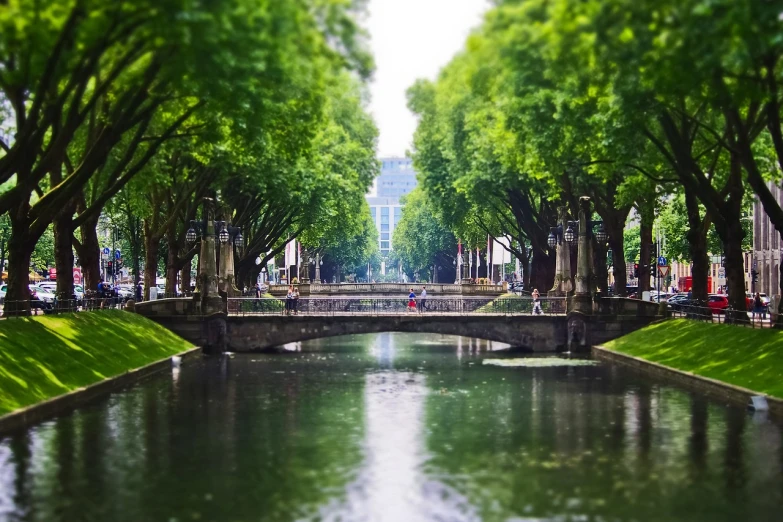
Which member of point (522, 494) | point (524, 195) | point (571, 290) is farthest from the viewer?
point (524, 195)

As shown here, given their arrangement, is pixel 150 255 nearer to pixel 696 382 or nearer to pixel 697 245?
pixel 697 245

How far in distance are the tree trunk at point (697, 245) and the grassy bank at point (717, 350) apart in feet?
5.80

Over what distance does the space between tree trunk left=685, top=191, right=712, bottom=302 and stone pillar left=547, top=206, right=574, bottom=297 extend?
40.8 feet

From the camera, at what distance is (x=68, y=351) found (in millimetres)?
42000

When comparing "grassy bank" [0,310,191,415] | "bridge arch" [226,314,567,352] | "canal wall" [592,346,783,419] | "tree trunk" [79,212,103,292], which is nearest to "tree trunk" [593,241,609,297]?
"bridge arch" [226,314,567,352]

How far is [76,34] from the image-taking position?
75.1 feet

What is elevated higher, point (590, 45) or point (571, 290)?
point (590, 45)

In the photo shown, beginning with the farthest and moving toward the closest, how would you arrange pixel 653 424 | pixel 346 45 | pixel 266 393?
1. pixel 266 393
2. pixel 653 424
3. pixel 346 45

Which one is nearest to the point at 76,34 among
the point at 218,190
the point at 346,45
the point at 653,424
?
the point at 346,45

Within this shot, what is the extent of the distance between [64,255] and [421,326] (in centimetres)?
2050

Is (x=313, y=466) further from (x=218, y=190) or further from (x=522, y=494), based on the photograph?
(x=218, y=190)

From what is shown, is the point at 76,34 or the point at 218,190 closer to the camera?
the point at 76,34

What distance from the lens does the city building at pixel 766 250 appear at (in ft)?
278

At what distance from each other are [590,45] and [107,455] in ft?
44.8
